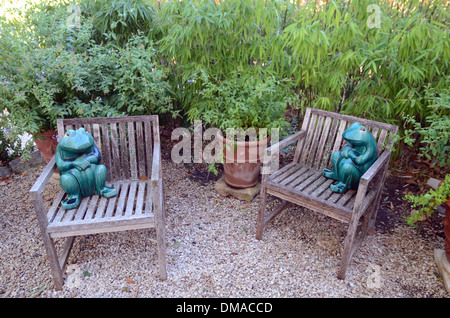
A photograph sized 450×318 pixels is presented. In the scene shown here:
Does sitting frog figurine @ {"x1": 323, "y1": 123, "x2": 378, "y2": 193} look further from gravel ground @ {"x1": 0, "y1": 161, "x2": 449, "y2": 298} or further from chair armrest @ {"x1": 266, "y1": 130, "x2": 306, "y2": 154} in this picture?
gravel ground @ {"x1": 0, "y1": 161, "x2": 449, "y2": 298}

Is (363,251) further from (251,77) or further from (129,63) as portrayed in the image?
(129,63)

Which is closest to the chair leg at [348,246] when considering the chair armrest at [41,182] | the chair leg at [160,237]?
the chair leg at [160,237]

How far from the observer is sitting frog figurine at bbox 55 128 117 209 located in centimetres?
218

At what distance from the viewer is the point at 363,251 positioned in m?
2.62

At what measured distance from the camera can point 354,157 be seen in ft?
7.84

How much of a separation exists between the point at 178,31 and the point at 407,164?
9.10 feet

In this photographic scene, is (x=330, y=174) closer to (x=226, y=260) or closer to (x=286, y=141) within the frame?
(x=286, y=141)

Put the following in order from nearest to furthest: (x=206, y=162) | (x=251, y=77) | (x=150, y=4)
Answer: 1. (x=251, y=77)
2. (x=150, y=4)
3. (x=206, y=162)

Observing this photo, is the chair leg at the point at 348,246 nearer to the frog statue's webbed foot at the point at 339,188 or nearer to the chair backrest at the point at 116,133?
the frog statue's webbed foot at the point at 339,188

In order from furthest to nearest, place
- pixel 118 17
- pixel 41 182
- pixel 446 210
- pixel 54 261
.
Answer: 1. pixel 118 17
2. pixel 446 210
3. pixel 54 261
4. pixel 41 182

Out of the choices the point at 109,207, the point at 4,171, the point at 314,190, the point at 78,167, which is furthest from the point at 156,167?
the point at 4,171

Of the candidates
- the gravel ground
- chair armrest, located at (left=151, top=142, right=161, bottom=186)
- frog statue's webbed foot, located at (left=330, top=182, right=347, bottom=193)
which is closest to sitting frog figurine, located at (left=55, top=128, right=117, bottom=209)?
chair armrest, located at (left=151, top=142, right=161, bottom=186)

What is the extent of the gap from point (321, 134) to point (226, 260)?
4.42ft
